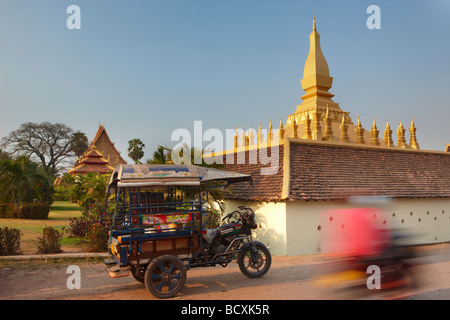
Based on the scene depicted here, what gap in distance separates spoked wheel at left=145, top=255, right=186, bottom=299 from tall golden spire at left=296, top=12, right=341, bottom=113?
756 inches

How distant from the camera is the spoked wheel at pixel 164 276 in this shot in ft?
20.7

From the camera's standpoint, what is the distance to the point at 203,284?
7.36 m

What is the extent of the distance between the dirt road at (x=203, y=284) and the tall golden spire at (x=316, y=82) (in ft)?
53.2

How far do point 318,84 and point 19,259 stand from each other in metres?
21.7

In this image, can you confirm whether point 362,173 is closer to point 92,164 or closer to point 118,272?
point 118,272

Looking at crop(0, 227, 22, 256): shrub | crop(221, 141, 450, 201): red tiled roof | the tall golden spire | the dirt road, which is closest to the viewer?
the dirt road

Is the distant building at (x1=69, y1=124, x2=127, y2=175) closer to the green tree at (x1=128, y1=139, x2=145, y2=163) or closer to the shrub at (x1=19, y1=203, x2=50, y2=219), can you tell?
the green tree at (x1=128, y1=139, x2=145, y2=163)

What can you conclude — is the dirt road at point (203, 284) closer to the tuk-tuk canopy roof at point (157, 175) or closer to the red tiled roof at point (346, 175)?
the tuk-tuk canopy roof at point (157, 175)

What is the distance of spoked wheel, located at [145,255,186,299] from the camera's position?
20.7 feet

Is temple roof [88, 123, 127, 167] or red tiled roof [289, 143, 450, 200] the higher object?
temple roof [88, 123, 127, 167]

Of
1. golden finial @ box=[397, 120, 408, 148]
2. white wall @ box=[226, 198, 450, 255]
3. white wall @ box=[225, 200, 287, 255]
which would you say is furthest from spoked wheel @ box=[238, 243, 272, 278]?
golden finial @ box=[397, 120, 408, 148]
